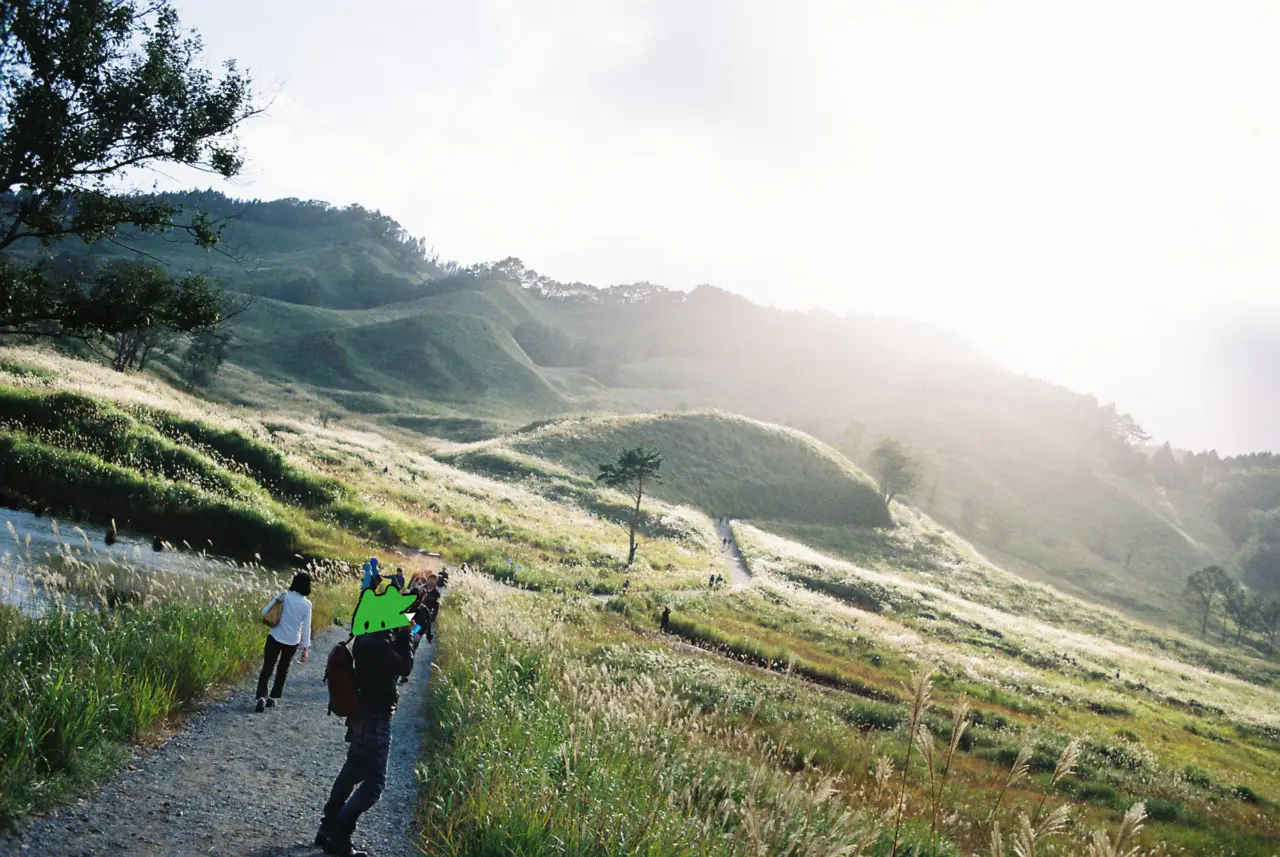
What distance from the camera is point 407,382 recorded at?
16475 centimetres

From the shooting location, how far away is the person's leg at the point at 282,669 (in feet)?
31.9

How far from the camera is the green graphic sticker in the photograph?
228 inches

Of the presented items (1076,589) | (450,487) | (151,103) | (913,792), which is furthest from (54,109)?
(1076,589)

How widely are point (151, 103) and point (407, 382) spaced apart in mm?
159414

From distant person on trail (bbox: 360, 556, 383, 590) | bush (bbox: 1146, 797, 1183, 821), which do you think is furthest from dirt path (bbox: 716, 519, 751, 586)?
distant person on trail (bbox: 360, 556, 383, 590)

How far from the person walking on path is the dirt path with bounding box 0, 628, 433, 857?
0.42 m

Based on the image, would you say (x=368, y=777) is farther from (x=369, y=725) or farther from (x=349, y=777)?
(x=369, y=725)

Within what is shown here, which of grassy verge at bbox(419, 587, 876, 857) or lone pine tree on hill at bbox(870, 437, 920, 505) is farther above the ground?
lone pine tree on hill at bbox(870, 437, 920, 505)

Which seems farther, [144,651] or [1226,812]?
[1226,812]

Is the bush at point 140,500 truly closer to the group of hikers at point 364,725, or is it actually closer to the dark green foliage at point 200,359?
the group of hikers at point 364,725

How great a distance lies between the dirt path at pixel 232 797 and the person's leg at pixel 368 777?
0.35 metres

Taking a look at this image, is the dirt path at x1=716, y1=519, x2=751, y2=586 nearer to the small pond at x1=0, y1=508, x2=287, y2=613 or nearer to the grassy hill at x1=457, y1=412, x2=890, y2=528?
the grassy hill at x1=457, y1=412, x2=890, y2=528

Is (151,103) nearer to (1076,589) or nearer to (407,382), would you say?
(1076,589)

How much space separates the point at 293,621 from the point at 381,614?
529 cm
